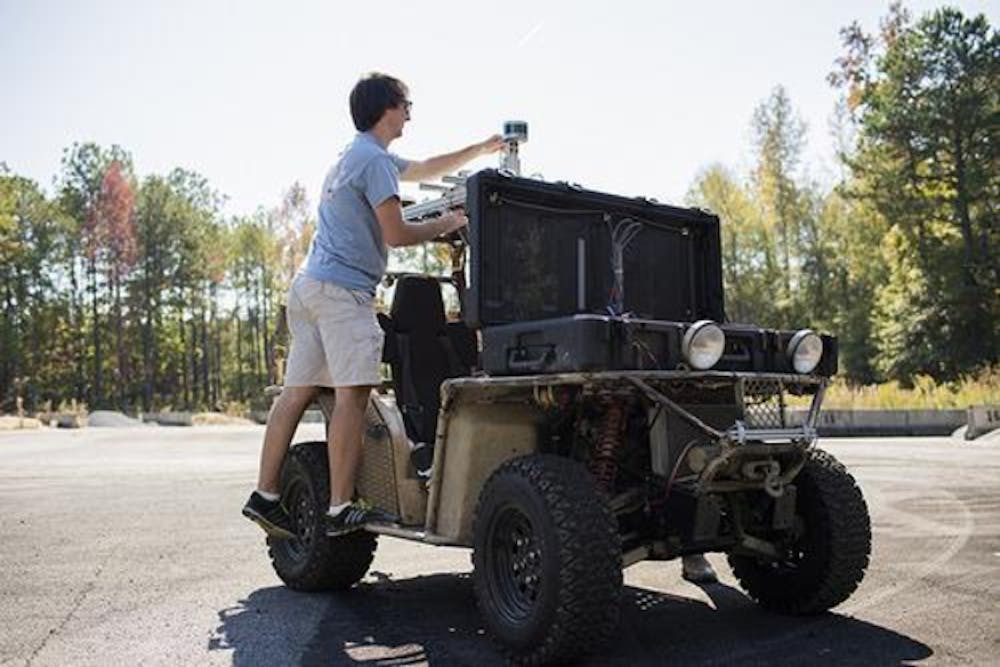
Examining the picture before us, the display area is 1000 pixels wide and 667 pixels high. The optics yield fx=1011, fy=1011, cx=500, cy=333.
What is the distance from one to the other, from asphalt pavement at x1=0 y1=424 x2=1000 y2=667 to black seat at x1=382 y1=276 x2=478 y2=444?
1.01m

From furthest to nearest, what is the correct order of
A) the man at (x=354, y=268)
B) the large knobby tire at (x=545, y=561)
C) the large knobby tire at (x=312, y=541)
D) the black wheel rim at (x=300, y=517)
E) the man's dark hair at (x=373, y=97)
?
the black wheel rim at (x=300, y=517)
the large knobby tire at (x=312, y=541)
the man's dark hair at (x=373, y=97)
the man at (x=354, y=268)
the large knobby tire at (x=545, y=561)

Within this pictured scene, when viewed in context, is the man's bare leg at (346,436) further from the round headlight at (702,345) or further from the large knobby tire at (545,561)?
the round headlight at (702,345)

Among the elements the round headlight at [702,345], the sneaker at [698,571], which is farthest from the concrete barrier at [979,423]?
the round headlight at [702,345]

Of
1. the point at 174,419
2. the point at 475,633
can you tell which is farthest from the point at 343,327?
the point at 174,419

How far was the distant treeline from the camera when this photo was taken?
4134 centimetres

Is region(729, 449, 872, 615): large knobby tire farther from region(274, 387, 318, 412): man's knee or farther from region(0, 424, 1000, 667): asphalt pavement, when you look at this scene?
region(274, 387, 318, 412): man's knee

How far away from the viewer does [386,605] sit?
5109mm

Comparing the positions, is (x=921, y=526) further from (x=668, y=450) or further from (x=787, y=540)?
(x=668, y=450)

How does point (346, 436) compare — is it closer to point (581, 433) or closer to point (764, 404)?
point (581, 433)

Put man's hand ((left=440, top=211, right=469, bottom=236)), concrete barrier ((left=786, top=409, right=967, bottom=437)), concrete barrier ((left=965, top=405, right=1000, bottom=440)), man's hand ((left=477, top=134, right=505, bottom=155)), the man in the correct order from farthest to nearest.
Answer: concrete barrier ((left=786, top=409, right=967, bottom=437)) < concrete barrier ((left=965, top=405, right=1000, bottom=440)) < man's hand ((left=477, top=134, right=505, bottom=155)) < the man < man's hand ((left=440, top=211, right=469, bottom=236))

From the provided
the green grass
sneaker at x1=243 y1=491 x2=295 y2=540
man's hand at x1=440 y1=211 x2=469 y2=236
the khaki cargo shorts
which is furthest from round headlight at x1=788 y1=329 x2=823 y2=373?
the green grass

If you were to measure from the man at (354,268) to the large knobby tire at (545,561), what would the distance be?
3.21ft

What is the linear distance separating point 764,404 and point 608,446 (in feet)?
2.16

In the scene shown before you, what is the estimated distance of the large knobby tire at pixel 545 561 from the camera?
11.9 ft
